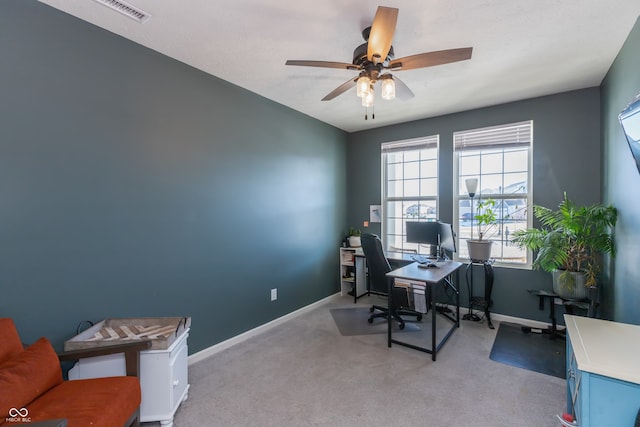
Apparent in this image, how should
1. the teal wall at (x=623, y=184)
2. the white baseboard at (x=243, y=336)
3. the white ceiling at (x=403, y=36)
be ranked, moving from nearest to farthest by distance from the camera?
the white ceiling at (x=403, y=36), the teal wall at (x=623, y=184), the white baseboard at (x=243, y=336)

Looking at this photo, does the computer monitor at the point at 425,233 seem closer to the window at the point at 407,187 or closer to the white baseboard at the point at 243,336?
the window at the point at 407,187

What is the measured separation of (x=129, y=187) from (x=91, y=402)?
1.45 metres

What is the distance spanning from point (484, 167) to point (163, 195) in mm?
3760

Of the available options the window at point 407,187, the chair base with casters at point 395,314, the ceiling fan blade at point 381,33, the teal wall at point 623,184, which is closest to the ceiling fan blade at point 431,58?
the ceiling fan blade at point 381,33

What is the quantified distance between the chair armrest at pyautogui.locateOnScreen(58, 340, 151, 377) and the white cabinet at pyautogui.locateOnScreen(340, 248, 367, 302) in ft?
10.0

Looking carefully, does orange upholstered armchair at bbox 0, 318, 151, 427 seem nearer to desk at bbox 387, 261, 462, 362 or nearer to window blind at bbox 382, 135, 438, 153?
desk at bbox 387, 261, 462, 362

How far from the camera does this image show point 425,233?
3643 millimetres

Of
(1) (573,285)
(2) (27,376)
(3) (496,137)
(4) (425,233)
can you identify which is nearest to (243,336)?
(2) (27,376)

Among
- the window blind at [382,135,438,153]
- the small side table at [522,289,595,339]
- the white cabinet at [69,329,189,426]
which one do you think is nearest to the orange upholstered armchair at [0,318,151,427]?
the white cabinet at [69,329,189,426]

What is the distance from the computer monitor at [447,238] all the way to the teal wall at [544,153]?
548mm

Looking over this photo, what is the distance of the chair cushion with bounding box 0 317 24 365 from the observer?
1374 millimetres

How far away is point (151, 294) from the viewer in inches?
91.0

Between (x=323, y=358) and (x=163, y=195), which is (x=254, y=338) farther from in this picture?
(x=163, y=195)

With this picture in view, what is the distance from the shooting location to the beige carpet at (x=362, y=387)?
188cm
